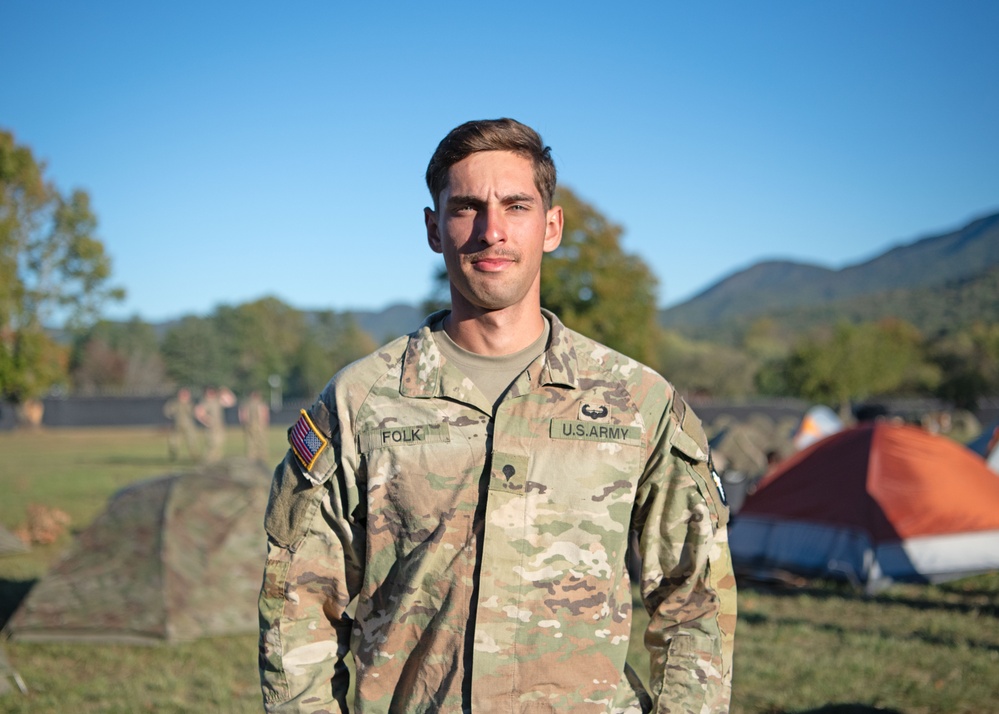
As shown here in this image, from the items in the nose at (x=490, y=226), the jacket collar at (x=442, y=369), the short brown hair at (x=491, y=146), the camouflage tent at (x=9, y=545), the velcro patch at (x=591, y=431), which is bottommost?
the camouflage tent at (x=9, y=545)

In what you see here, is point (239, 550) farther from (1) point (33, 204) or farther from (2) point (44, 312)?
(2) point (44, 312)

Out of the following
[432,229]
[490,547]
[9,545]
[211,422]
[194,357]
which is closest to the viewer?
[490,547]

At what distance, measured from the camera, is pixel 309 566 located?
2197mm

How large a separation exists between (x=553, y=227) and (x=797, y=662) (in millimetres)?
5576

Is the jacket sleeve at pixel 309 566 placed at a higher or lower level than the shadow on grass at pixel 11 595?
higher

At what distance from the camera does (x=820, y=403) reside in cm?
6475

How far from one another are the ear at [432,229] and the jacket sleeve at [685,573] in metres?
0.78

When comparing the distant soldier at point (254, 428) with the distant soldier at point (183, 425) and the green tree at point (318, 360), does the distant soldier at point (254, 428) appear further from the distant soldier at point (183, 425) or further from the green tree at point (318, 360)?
the green tree at point (318, 360)

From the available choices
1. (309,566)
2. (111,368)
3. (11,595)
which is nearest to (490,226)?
(309,566)

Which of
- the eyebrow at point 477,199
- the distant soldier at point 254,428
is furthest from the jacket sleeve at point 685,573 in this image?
the distant soldier at point 254,428

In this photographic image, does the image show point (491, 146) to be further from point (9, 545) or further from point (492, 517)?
point (9, 545)

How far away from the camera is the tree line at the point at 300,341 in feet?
107

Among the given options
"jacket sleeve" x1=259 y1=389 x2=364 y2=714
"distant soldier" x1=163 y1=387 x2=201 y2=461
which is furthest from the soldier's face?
"distant soldier" x1=163 y1=387 x2=201 y2=461

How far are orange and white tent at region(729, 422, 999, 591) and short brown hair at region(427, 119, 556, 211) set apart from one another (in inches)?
326
